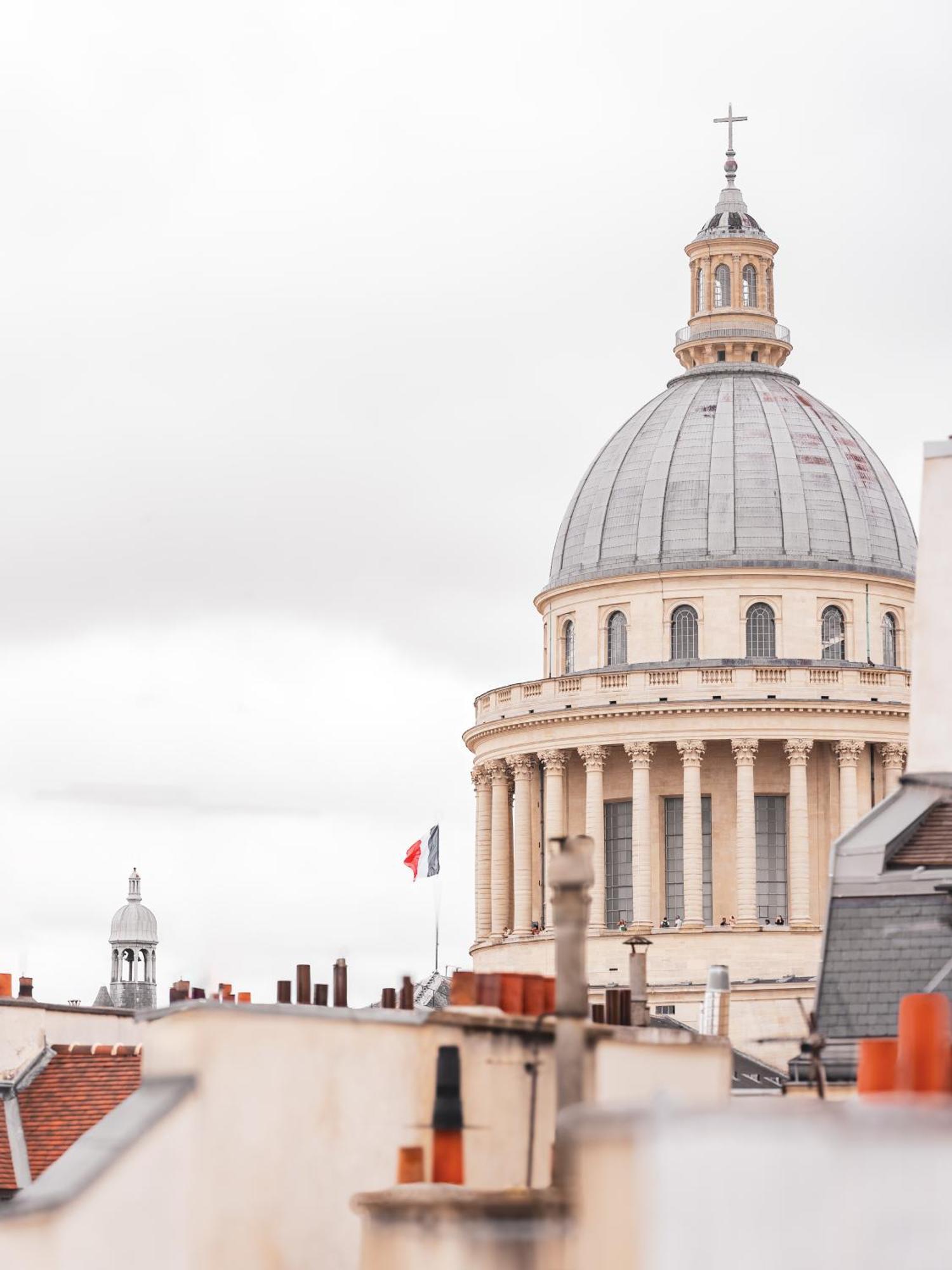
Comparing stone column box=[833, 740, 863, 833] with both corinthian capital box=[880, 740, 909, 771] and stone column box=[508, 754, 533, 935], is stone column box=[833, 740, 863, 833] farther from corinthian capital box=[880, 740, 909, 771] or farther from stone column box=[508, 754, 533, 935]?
stone column box=[508, 754, 533, 935]

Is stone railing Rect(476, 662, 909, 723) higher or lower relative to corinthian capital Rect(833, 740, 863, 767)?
higher

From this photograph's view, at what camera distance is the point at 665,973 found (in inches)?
4345

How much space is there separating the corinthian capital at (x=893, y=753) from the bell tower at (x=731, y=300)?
19324 millimetres

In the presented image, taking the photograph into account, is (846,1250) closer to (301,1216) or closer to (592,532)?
(301,1216)

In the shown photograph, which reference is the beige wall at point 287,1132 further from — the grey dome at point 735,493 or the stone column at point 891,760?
the grey dome at point 735,493

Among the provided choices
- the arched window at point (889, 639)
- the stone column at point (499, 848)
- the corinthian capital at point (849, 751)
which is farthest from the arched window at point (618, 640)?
the arched window at point (889, 639)

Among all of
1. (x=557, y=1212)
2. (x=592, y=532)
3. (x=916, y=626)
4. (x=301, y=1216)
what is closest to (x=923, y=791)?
(x=916, y=626)

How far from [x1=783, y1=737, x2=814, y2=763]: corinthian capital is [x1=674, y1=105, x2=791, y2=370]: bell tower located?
1884 cm

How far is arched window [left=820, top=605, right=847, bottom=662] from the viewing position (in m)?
115

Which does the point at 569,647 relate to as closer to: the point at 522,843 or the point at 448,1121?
the point at 522,843

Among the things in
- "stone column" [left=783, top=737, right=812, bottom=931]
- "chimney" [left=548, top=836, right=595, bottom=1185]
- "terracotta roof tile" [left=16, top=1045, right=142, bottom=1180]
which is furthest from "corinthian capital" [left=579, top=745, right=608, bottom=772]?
"chimney" [left=548, top=836, right=595, bottom=1185]

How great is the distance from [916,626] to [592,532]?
89465 mm

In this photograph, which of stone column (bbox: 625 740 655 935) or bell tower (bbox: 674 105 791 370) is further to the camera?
bell tower (bbox: 674 105 791 370)

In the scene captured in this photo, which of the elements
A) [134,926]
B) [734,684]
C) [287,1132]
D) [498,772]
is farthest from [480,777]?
[287,1132]
